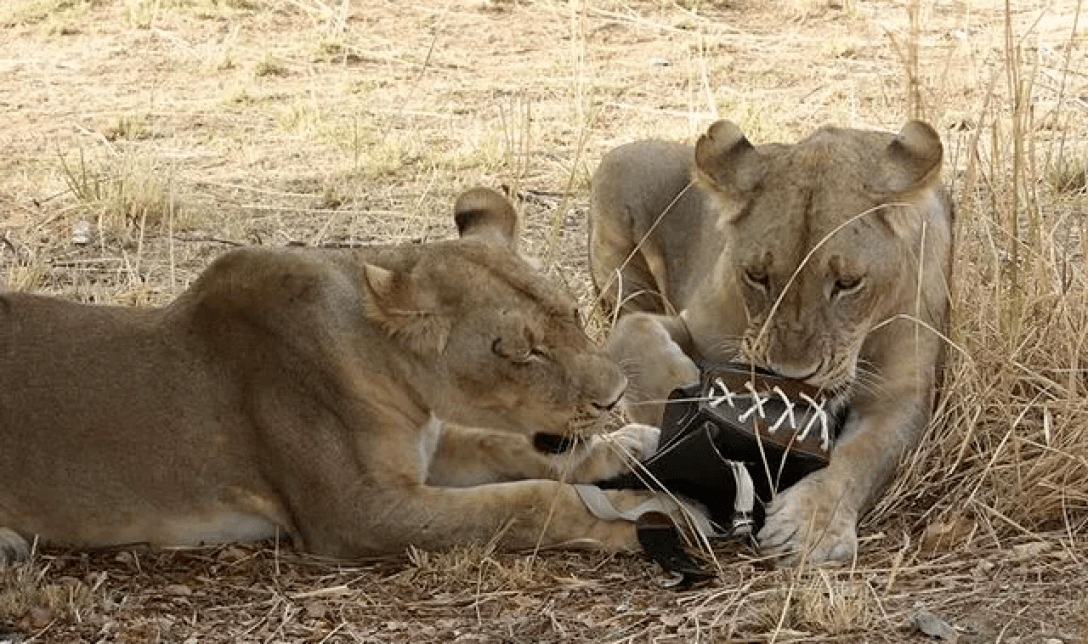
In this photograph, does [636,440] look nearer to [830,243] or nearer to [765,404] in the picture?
[765,404]

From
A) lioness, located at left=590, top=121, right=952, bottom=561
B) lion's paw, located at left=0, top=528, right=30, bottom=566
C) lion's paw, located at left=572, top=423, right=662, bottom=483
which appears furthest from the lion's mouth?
lion's paw, located at left=0, top=528, right=30, bottom=566

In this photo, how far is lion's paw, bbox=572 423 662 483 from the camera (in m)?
4.81

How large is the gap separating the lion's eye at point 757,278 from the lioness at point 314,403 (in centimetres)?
49

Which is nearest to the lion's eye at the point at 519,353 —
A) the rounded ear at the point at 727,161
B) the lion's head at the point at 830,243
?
the lion's head at the point at 830,243

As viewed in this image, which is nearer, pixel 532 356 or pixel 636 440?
pixel 532 356

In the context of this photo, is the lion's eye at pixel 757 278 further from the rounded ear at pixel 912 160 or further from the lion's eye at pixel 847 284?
the rounded ear at pixel 912 160

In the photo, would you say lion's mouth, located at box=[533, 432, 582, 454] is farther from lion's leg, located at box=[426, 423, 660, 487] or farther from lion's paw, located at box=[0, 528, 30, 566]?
lion's paw, located at box=[0, 528, 30, 566]

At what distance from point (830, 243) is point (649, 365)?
0.79m

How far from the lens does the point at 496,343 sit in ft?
14.7

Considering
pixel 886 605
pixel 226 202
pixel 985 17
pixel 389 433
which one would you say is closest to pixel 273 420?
pixel 389 433

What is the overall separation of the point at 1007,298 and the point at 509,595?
5.62 feet

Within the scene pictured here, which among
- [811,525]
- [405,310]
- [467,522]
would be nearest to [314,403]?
[405,310]

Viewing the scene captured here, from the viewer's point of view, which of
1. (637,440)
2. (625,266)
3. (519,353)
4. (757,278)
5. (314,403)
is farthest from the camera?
(625,266)

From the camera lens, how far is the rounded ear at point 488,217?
4832 millimetres
